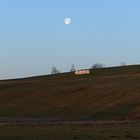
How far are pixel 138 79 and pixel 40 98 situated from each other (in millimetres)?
14955

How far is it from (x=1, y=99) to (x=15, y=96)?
6.85 ft

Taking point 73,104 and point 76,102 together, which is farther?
point 76,102

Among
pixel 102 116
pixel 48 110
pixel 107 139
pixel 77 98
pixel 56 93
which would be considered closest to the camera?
pixel 107 139

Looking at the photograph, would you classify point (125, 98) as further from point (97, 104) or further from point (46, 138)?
point (46, 138)

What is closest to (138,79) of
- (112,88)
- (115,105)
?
(112,88)

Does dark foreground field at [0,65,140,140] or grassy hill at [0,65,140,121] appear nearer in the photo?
dark foreground field at [0,65,140,140]

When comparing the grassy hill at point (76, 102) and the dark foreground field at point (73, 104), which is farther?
the grassy hill at point (76, 102)

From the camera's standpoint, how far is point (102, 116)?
60.6 m

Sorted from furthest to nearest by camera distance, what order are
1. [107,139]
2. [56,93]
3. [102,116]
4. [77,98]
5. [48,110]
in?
[56,93], [77,98], [48,110], [102,116], [107,139]

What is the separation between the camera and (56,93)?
81.9 metres

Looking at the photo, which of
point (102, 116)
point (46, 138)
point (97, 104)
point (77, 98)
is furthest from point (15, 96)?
point (46, 138)

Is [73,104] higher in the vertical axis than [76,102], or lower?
lower

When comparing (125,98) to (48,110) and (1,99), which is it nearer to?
(48,110)

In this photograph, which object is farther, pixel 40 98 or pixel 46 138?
pixel 40 98
